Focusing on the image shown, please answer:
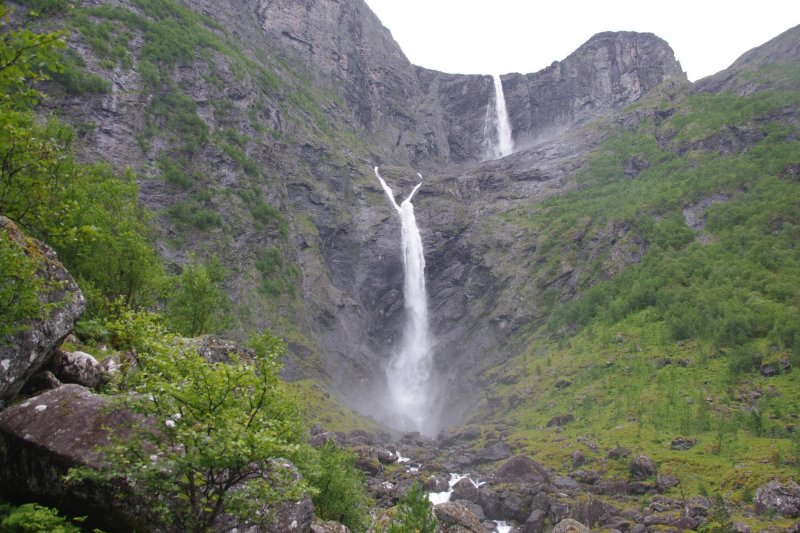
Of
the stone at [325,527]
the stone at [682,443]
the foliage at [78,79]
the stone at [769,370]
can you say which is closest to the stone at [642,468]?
the stone at [682,443]

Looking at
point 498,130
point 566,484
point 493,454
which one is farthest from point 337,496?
point 498,130

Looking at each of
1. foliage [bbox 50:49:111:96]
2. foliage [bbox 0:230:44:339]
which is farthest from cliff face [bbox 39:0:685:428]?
foliage [bbox 0:230:44:339]

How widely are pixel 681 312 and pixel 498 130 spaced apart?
99.6 metres

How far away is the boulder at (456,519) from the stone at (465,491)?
14.6 meters

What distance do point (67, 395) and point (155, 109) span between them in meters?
68.3

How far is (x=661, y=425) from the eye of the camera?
3941 centimetres

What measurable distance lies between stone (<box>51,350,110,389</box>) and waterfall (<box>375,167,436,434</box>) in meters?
56.2

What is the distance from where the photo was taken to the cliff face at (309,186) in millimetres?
65688

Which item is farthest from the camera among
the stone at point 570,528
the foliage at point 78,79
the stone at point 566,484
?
the foliage at point 78,79

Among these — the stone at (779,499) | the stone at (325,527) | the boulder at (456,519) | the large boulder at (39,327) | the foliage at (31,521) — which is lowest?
the stone at (779,499)

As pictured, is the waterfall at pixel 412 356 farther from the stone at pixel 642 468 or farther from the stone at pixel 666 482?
the stone at pixel 666 482

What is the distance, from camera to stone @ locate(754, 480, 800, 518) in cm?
2297

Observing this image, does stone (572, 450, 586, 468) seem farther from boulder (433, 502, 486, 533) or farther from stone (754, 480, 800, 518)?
boulder (433, 502, 486, 533)

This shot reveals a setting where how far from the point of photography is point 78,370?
12727 millimetres
